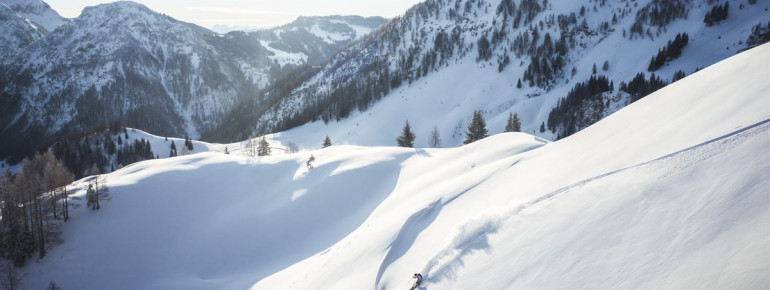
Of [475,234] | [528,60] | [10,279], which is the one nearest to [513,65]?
[528,60]

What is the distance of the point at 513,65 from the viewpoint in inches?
4737

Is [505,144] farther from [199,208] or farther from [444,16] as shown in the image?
[444,16]

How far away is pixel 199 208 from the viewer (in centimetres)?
3478

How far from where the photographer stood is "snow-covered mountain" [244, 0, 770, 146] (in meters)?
92.1

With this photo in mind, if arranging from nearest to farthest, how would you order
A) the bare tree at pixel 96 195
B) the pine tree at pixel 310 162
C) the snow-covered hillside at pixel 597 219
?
the snow-covered hillside at pixel 597 219 → the bare tree at pixel 96 195 → the pine tree at pixel 310 162

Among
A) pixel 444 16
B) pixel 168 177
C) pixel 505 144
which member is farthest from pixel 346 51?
pixel 505 144

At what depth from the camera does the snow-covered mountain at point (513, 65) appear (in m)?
92.1

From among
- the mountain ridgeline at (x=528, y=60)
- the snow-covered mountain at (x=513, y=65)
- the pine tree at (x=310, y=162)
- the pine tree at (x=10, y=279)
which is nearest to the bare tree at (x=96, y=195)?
the pine tree at (x=10, y=279)

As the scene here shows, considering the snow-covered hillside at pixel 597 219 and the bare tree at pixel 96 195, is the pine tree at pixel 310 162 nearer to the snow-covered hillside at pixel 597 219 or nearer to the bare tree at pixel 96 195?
the snow-covered hillside at pixel 597 219

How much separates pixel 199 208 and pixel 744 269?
126ft

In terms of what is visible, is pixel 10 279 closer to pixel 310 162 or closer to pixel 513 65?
pixel 310 162

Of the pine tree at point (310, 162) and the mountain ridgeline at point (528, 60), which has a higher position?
the mountain ridgeline at point (528, 60)

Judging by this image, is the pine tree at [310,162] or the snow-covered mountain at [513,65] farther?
the snow-covered mountain at [513,65]

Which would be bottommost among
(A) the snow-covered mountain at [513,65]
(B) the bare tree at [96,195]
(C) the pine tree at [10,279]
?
(C) the pine tree at [10,279]
